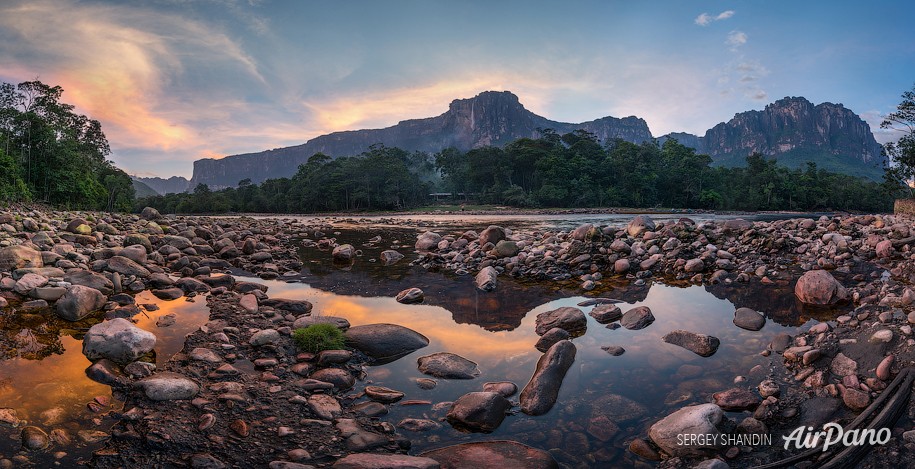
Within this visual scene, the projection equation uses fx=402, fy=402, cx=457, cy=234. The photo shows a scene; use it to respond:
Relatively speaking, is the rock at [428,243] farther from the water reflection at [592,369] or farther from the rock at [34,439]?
the rock at [34,439]

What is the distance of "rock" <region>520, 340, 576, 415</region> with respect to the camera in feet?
13.6

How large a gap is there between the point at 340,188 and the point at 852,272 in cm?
7870

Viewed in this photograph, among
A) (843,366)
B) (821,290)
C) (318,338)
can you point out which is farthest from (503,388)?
(821,290)

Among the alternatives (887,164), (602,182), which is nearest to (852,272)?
(887,164)

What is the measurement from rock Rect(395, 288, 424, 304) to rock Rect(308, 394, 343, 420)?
424 centimetres

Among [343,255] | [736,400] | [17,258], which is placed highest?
[17,258]

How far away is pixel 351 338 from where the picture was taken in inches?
227

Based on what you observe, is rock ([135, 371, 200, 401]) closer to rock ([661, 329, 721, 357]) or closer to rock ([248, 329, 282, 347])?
rock ([248, 329, 282, 347])

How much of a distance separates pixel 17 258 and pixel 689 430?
35.9 feet

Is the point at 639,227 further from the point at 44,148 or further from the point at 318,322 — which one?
the point at 44,148

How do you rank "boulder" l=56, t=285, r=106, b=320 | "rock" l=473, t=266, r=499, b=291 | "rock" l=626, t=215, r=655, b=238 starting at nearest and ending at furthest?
"boulder" l=56, t=285, r=106, b=320 → "rock" l=473, t=266, r=499, b=291 → "rock" l=626, t=215, r=655, b=238

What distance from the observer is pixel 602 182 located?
80375mm

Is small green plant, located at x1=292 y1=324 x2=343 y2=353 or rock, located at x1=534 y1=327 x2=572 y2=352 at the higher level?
small green plant, located at x1=292 y1=324 x2=343 y2=353

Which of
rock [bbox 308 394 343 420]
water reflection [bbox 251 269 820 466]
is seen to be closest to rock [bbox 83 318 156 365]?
rock [bbox 308 394 343 420]
